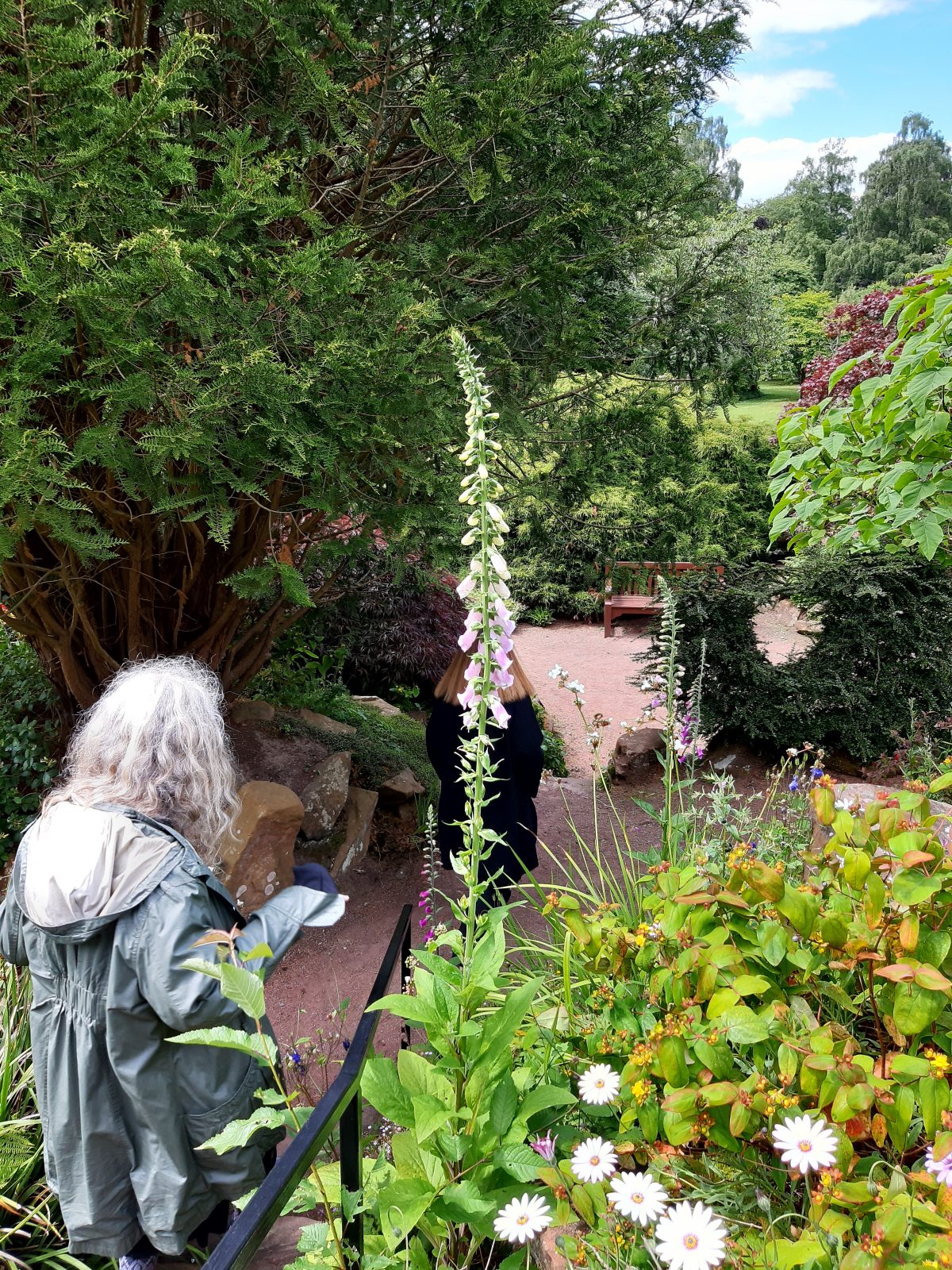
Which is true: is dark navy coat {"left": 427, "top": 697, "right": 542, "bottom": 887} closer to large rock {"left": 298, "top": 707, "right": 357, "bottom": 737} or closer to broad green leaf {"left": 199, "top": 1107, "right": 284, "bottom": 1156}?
large rock {"left": 298, "top": 707, "right": 357, "bottom": 737}

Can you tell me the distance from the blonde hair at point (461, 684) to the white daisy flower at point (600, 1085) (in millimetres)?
1938

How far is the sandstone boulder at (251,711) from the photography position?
550 centimetres

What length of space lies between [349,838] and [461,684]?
6.86ft

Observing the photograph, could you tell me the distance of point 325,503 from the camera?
3.46 m

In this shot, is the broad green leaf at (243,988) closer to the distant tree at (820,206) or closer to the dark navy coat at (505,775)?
the dark navy coat at (505,775)

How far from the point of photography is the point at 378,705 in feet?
25.7

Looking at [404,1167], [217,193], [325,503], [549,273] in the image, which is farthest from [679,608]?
[404,1167]

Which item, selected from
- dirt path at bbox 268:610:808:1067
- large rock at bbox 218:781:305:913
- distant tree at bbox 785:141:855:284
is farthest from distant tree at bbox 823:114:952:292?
large rock at bbox 218:781:305:913

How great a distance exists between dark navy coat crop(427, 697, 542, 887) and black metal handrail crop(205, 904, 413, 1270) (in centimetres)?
183

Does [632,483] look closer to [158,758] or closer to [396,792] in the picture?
[396,792]

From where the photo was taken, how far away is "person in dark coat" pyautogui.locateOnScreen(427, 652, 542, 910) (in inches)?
144

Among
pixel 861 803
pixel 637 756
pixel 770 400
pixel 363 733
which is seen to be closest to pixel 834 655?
pixel 637 756

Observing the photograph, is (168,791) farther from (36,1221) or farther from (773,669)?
(773,669)

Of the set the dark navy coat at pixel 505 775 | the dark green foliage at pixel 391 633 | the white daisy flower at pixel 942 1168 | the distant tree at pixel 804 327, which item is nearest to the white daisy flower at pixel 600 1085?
the white daisy flower at pixel 942 1168
